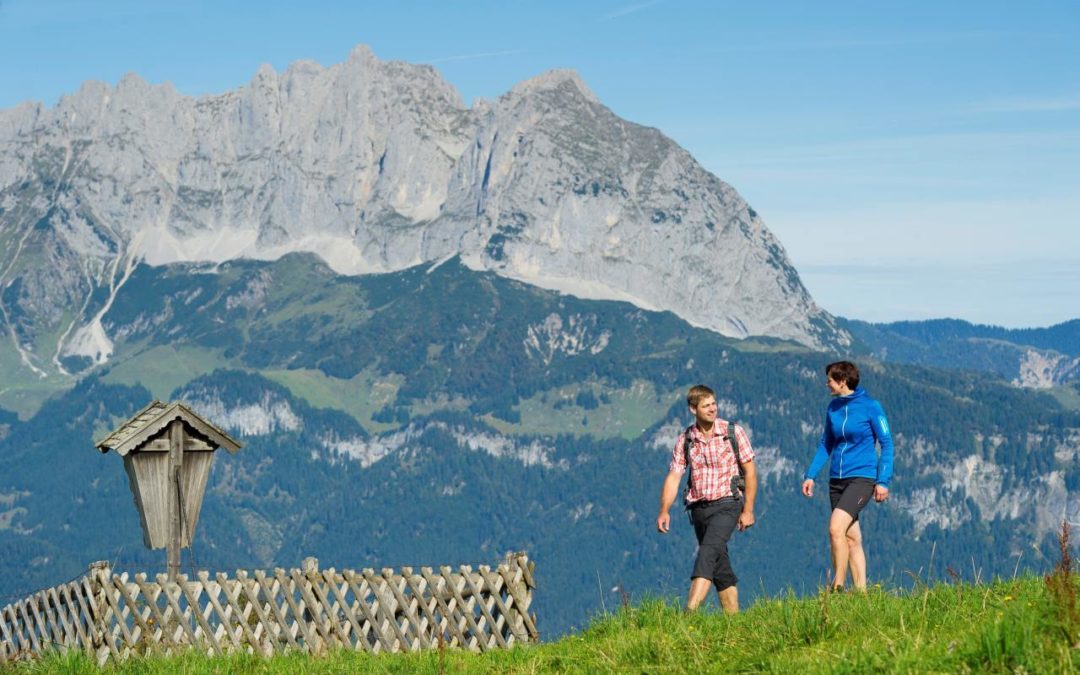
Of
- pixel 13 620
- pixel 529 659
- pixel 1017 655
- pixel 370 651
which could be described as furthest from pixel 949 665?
pixel 13 620

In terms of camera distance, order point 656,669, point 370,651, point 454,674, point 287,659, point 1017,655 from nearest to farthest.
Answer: point 1017,655 < point 656,669 < point 454,674 < point 287,659 < point 370,651

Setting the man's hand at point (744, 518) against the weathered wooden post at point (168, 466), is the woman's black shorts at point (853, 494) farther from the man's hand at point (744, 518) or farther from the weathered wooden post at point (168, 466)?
the weathered wooden post at point (168, 466)

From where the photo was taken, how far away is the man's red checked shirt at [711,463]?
21.7m

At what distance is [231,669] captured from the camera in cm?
1902

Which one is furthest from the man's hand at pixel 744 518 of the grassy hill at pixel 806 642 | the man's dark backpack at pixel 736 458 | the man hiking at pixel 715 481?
the grassy hill at pixel 806 642

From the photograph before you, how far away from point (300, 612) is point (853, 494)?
6.93 meters

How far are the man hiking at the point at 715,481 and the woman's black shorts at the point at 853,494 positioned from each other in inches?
45.7

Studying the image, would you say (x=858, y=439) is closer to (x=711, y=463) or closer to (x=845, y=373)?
(x=845, y=373)

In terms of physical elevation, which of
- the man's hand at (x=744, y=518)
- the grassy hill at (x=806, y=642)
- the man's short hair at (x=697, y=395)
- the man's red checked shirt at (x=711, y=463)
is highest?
the man's short hair at (x=697, y=395)

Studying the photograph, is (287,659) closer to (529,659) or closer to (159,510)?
(529,659)

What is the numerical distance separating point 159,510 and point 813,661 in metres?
11.7

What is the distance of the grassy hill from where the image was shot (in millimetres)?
14773

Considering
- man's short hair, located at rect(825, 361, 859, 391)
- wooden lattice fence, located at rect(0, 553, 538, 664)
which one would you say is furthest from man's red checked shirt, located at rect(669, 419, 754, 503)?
wooden lattice fence, located at rect(0, 553, 538, 664)

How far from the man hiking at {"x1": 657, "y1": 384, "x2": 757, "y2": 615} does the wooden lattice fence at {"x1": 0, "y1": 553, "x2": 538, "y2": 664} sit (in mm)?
2610
